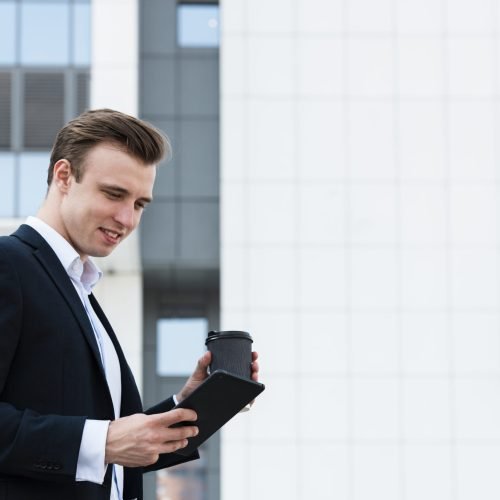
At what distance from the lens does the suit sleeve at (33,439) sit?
116 inches

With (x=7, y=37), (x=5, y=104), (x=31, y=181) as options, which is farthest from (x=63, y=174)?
(x=7, y=37)

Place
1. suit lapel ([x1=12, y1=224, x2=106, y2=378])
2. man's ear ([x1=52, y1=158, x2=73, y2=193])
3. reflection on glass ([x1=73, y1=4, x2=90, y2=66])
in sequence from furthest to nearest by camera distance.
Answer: reflection on glass ([x1=73, y1=4, x2=90, y2=66]) < man's ear ([x1=52, y1=158, x2=73, y2=193]) < suit lapel ([x1=12, y1=224, x2=106, y2=378])

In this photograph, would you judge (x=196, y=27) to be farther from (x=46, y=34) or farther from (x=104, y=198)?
(x=104, y=198)

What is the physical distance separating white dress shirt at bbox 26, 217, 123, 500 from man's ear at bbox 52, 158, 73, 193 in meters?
0.12

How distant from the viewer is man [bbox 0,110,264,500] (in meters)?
2.97

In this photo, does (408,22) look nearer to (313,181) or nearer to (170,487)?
(313,181)

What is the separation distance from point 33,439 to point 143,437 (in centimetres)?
27

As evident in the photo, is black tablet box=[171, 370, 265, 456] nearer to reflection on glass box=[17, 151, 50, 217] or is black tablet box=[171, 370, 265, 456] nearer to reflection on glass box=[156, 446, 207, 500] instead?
reflection on glass box=[17, 151, 50, 217]

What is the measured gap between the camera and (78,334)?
312 cm

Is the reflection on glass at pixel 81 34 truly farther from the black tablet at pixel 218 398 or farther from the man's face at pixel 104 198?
the black tablet at pixel 218 398

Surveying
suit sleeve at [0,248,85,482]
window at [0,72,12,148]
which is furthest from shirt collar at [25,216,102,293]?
window at [0,72,12,148]

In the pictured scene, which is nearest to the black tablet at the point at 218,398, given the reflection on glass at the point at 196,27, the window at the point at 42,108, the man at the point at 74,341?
the man at the point at 74,341

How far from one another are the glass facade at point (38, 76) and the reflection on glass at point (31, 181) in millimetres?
15

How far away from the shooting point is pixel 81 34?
59.8 feet
